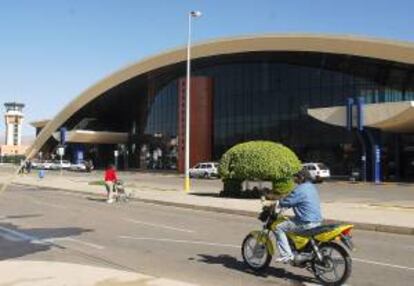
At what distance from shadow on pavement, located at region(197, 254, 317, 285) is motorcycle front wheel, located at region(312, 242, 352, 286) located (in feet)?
0.95

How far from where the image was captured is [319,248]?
10.6 meters

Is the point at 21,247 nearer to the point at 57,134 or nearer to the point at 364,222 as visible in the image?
the point at 364,222

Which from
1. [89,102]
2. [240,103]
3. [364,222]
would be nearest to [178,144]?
[240,103]

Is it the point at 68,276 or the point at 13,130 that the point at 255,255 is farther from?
the point at 13,130

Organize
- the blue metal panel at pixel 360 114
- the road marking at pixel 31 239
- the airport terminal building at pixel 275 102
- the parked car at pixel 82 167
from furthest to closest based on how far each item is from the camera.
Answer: the parked car at pixel 82 167 → the airport terminal building at pixel 275 102 → the blue metal panel at pixel 360 114 → the road marking at pixel 31 239

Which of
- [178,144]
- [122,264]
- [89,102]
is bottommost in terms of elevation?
[122,264]

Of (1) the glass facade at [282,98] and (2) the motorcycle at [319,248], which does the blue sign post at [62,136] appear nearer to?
(1) the glass facade at [282,98]

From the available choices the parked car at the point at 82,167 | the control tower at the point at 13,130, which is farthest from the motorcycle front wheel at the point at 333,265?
the control tower at the point at 13,130

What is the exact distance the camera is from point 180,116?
83875 mm

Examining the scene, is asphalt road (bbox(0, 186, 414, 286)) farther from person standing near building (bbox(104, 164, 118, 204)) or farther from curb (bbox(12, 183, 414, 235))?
person standing near building (bbox(104, 164, 118, 204))

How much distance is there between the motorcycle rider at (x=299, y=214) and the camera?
35.6ft

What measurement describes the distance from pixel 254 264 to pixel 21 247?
5361 mm

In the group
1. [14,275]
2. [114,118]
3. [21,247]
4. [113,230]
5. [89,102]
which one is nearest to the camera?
[14,275]

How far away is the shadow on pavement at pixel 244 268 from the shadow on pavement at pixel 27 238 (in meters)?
3.35
